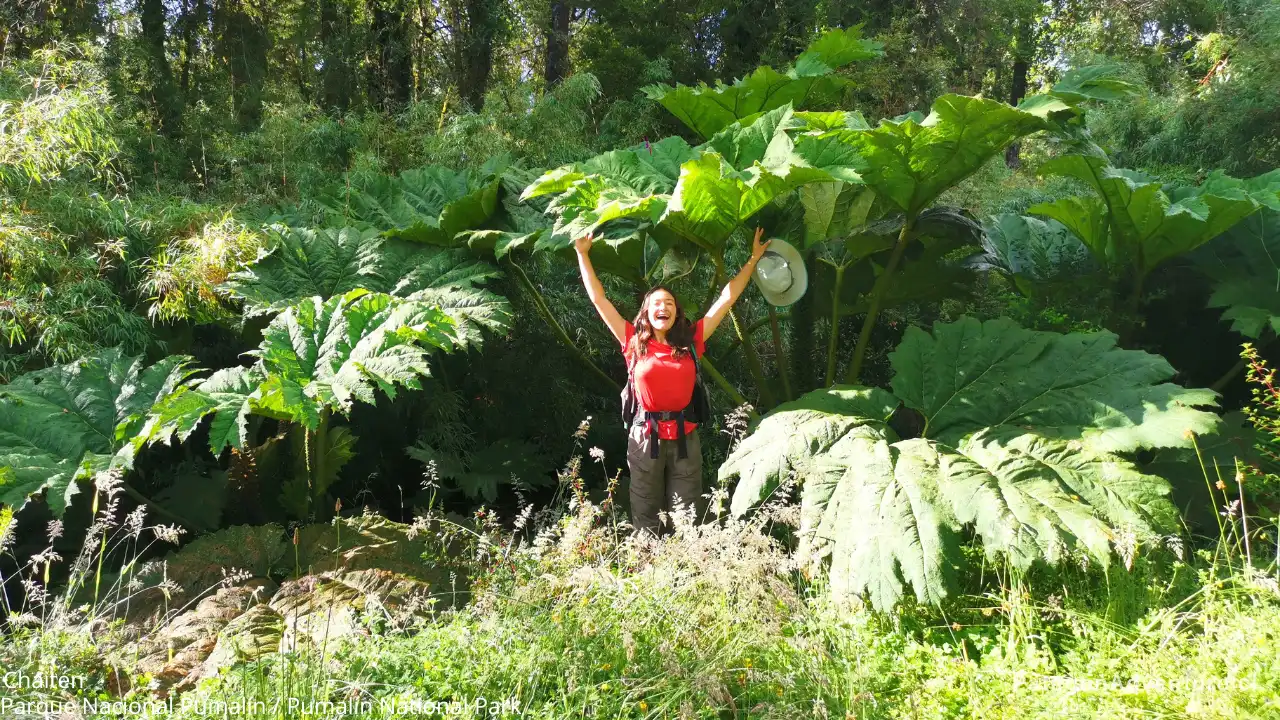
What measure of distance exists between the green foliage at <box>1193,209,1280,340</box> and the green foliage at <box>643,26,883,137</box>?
1681 millimetres

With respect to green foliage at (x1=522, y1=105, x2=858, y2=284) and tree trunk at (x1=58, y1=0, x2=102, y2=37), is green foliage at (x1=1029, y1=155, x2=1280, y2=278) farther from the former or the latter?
tree trunk at (x1=58, y1=0, x2=102, y2=37)

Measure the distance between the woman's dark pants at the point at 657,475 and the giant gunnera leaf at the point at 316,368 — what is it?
0.76 m

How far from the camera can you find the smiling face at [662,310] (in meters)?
2.94

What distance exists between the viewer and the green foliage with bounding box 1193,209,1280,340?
3.28 metres

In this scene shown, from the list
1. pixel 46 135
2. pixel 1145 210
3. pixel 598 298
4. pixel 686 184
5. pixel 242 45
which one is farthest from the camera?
pixel 242 45

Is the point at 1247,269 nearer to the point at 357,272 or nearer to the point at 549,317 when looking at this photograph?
the point at 549,317

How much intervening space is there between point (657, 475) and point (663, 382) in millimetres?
360

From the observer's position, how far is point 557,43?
8500 mm

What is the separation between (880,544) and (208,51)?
333 inches

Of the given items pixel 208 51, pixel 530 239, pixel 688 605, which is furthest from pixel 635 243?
pixel 208 51

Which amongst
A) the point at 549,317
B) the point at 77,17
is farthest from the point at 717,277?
the point at 77,17

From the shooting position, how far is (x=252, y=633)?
2.25m

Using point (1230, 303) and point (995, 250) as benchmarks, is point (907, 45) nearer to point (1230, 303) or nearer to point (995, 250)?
point (995, 250)

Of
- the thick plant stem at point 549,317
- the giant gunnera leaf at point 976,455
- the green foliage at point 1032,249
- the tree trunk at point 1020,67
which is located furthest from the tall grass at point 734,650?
the tree trunk at point 1020,67
